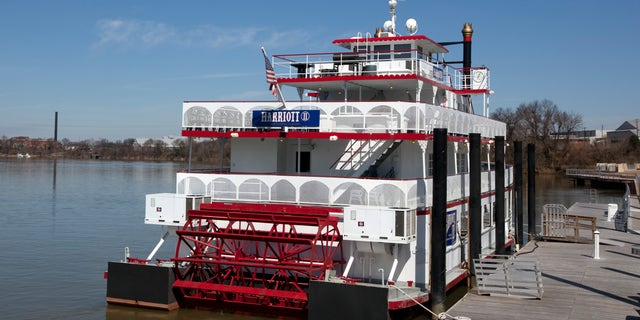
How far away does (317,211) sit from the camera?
51.1 feet

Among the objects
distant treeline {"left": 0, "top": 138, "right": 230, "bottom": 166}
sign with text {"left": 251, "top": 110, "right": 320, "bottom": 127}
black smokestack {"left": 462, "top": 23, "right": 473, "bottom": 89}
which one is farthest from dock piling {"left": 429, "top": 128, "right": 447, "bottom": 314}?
distant treeline {"left": 0, "top": 138, "right": 230, "bottom": 166}

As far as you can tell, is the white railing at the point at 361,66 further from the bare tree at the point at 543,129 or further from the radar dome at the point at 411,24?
the bare tree at the point at 543,129

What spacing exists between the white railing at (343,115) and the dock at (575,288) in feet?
14.3

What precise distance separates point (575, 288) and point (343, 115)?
22.7 ft

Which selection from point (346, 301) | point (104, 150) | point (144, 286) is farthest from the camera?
point (104, 150)

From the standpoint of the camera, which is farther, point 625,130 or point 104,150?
point 104,150

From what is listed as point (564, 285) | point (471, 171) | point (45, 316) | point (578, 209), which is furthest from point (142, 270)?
point (578, 209)

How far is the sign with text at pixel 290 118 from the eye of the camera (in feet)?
55.7

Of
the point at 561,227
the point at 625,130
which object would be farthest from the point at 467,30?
the point at 625,130

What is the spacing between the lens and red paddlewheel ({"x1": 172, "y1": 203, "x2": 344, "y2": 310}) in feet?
48.0

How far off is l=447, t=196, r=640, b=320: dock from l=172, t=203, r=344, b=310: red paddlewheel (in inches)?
127

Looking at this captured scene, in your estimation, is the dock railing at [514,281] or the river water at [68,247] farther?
the river water at [68,247]

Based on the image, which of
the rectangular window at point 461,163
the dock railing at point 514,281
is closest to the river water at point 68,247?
the dock railing at point 514,281

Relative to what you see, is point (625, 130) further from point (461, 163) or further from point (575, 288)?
point (575, 288)
